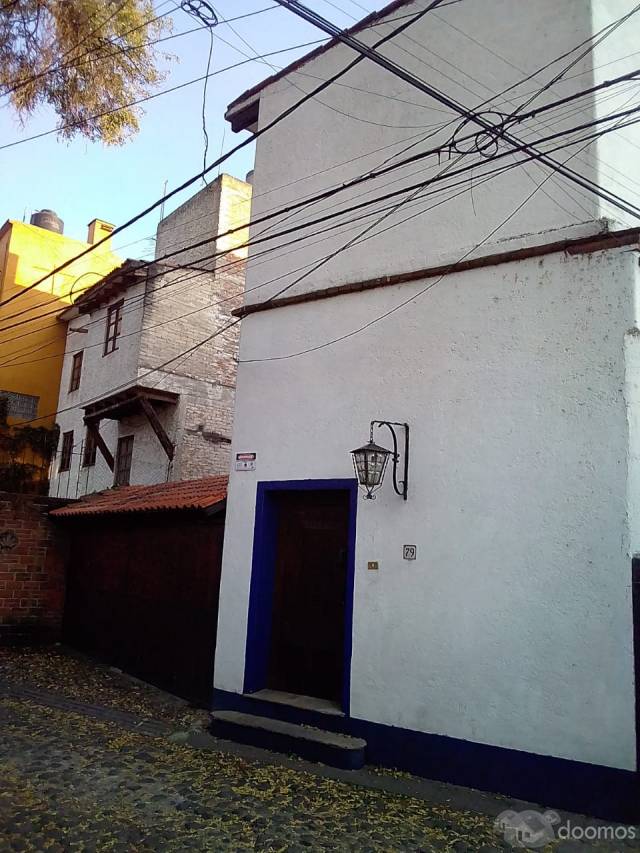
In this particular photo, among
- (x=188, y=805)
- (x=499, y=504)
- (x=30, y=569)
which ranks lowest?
(x=188, y=805)

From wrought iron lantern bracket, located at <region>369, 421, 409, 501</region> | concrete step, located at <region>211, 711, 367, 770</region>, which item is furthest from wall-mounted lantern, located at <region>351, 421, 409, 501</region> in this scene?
concrete step, located at <region>211, 711, 367, 770</region>

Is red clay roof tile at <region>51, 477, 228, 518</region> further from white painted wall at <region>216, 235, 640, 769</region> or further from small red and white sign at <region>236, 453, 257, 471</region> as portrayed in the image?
white painted wall at <region>216, 235, 640, 769</region>

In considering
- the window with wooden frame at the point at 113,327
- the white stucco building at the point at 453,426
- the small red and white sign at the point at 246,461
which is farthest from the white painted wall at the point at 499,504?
the window with wooden frame at the point at 113,327

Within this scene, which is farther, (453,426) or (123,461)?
(123,461)

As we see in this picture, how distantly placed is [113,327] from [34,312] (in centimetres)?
577

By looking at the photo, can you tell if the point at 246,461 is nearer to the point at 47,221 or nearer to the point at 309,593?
the point at 309,593

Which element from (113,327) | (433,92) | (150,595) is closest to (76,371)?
(113,327)

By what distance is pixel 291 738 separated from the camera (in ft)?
21.1

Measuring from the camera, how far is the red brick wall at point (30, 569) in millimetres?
11906

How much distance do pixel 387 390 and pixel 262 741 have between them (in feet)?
12.1

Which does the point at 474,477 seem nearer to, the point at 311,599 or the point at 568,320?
the point at 568,320

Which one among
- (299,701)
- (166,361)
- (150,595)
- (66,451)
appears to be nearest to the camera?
(299,701)

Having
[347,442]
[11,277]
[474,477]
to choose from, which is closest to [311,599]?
[347,442]

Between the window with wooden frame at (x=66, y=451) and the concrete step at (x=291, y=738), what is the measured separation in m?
13.1
